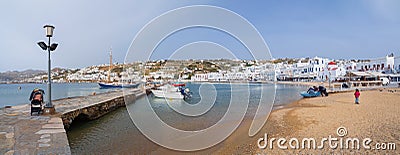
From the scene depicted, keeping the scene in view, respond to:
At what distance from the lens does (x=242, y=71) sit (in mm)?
38469

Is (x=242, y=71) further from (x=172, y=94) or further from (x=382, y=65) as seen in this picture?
(x=382, y=65)

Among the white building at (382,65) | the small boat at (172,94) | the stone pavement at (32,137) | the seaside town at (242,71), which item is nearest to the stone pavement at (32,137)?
the stone pavement at (32,137)

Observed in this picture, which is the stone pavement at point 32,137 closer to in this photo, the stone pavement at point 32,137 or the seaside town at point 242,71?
the stone pavement at point 32,137

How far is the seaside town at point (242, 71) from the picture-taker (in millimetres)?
17366

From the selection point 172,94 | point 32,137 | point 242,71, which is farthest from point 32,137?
point 242,71

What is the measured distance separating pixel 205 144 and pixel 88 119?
663 cm

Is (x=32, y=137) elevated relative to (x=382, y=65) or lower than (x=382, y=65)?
lower

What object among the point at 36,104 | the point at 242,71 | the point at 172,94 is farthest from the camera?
the point at 242,71

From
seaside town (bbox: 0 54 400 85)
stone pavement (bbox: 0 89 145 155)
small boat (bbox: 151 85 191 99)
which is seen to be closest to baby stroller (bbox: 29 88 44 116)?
stone pavement (bbox: 0 89 145 155)

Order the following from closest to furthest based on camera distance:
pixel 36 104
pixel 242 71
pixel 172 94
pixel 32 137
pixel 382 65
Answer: pixel 32 137
pixel 36 104
pixel 172 94
pixel 242 71
pixel 382 65

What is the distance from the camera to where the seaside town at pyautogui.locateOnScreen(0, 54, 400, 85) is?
17.4 m

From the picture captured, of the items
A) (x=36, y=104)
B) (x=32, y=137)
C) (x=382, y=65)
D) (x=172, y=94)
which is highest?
(x=382, y=65)

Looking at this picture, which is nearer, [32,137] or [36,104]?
[32,137]

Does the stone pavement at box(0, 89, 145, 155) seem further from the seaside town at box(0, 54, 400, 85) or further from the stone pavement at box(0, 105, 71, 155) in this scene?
the seaside town at box(0, 54, 400, 85)
